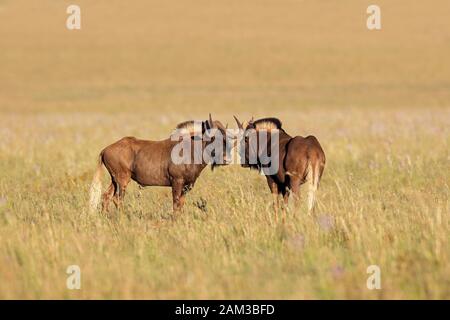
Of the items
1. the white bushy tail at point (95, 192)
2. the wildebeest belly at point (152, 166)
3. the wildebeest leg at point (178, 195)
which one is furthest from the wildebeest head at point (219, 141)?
the white bushy tail at point (95, 192)

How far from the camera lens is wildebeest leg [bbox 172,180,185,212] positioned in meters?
9.73

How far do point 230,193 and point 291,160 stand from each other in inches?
63.4

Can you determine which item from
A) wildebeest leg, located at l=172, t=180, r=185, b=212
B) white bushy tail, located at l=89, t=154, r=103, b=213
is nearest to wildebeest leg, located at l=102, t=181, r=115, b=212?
white bushy tail, located at l=89, t=154, r=103, b=213

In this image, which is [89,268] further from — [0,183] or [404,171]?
[404,171]

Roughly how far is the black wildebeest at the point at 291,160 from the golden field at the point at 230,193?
300 mm

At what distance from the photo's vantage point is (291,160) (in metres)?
9.37

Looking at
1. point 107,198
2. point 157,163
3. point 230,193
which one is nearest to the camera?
point 157,163

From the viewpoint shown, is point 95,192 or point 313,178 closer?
point 313,178

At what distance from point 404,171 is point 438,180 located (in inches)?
44.3

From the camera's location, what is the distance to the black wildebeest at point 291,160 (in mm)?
9227

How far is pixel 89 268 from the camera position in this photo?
643 centimetres

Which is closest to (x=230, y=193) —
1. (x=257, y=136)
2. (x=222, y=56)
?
(x=257, y=136)

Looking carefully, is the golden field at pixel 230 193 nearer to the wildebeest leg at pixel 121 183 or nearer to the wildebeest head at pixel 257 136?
the wildebeest leg at pixel 121 183

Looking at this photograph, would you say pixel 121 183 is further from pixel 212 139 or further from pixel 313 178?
pixel 313 178
